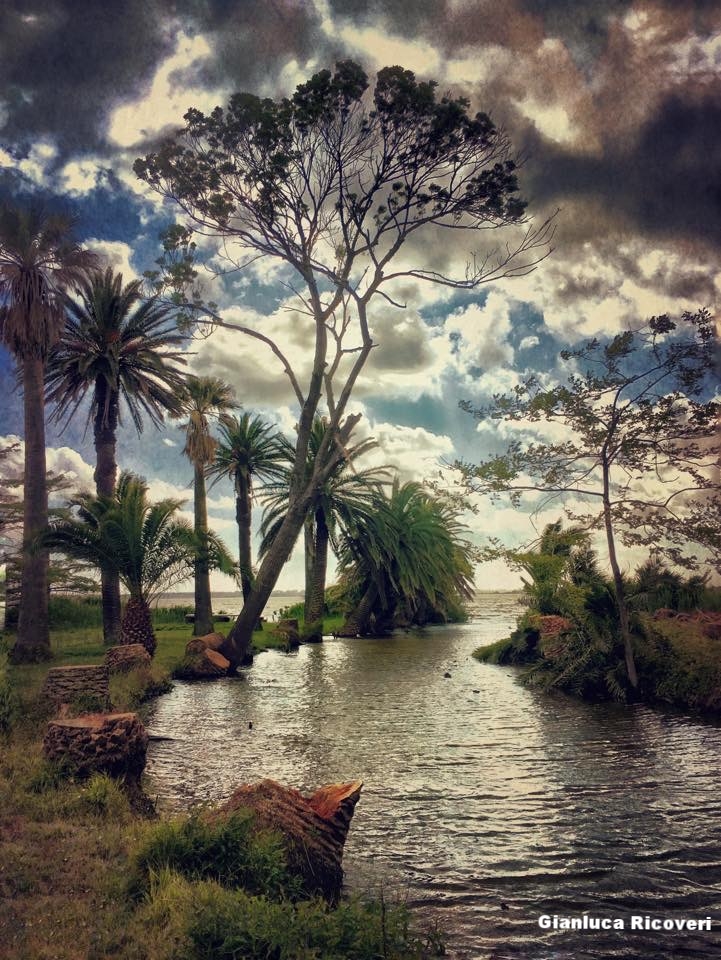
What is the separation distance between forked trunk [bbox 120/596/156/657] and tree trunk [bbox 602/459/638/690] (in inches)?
483

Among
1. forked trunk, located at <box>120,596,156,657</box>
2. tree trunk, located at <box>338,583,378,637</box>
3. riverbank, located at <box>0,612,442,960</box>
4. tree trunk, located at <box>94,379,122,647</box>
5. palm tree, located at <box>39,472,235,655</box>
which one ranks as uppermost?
tree trunk, located at <box>94,379,122,647</box>

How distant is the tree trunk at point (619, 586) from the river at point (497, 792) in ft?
2.75

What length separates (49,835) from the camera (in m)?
5.64

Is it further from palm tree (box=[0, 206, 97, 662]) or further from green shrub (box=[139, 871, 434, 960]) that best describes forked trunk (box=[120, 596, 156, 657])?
green shrub (box=[139, 871, 434, 960])

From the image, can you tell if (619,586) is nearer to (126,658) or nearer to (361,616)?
(126,658)

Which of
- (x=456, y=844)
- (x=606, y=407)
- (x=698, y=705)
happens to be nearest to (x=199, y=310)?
(x=606, y=407)

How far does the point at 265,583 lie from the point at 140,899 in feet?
51.1

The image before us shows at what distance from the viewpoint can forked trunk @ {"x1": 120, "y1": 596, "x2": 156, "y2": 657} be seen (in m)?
18.7

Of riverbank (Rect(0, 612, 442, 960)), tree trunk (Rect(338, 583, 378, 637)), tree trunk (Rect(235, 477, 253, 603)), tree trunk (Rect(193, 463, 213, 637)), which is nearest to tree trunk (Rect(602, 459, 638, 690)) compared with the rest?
riverbank (Rect(0, 612, 442, 960))

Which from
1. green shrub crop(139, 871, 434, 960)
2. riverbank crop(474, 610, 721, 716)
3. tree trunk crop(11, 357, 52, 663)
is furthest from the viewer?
tree trunk crop(11, 357, 52, 663)

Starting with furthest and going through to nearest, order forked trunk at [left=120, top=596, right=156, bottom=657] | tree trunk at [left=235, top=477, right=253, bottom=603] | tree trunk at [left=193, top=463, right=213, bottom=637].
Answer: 1. tree trunk at [left=235, top=477, right=253, bottom=603]
2. tree trunk at [left=193, top=463, right=213, bottom=637]
3. forked trunk at [left=120, top=596, right=156, bottom=657]

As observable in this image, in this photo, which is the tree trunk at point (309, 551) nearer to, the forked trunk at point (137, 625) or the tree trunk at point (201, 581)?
the tree trunk at point (201, 581)

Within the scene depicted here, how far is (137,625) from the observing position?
18828 millimetres

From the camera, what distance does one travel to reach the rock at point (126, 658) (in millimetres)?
16125
